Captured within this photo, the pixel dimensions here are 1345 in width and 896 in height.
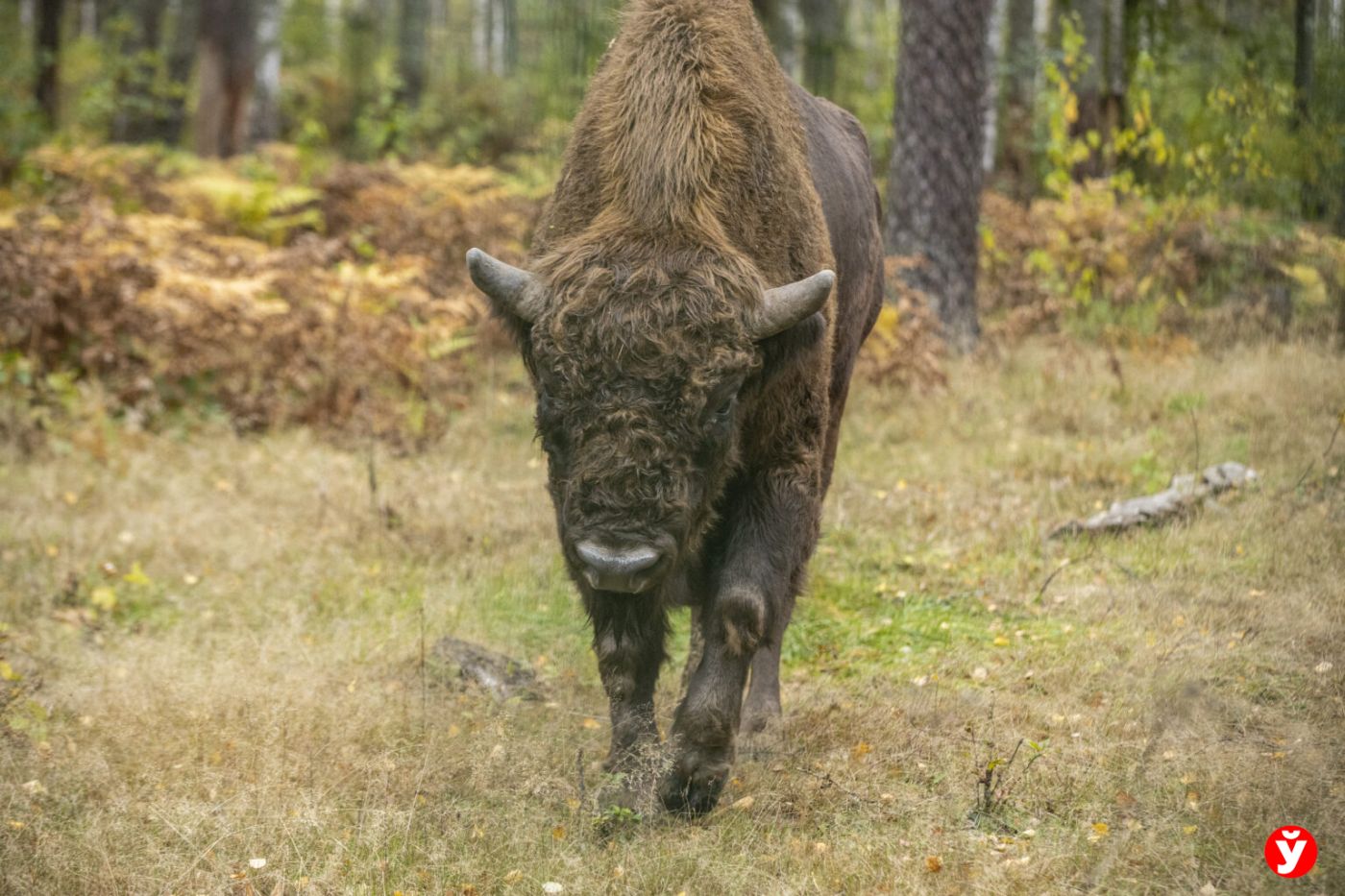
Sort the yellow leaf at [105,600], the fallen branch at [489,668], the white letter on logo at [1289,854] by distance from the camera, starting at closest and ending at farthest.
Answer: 1. the white letter on logo at [1289,854]
2. the fallen branch at [489,668]
3. the yellow leaf at [105,600]

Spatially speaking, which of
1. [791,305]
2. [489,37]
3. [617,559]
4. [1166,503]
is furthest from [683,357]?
[489,37]

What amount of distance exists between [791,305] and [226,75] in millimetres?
15264

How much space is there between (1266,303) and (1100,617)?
208 inches

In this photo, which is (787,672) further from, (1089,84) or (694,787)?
(1089,84)

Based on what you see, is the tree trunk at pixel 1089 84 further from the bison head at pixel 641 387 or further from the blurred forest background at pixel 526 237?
the bison head at pixel 641 387

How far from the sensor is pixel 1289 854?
3387 millimetres

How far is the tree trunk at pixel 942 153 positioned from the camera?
9.65 m

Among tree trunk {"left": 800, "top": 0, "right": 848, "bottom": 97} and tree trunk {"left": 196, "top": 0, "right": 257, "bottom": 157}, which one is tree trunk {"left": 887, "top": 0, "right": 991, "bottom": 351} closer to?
tree trunk {"left": 800, "top": 0, "right": 848, "bottom": 97}

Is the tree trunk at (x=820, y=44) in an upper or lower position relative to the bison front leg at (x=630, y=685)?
upper

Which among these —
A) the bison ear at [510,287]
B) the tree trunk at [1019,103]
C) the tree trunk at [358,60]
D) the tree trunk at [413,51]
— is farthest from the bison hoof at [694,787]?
the tree trunk at [358,60]

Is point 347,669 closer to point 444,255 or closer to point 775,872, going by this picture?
point 775,872

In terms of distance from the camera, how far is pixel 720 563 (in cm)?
433

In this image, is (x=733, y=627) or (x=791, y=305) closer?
(x=791, y=305)

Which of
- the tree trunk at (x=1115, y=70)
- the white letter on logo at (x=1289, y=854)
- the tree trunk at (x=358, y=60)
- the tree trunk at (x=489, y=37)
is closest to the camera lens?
the white letter on logo at (x=1289, y=854)
